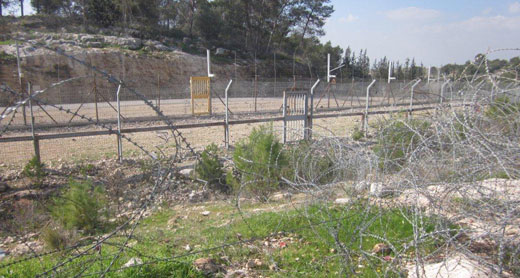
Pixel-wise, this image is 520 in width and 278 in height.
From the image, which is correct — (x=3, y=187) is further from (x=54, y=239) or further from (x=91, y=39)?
(x=91, y=39)

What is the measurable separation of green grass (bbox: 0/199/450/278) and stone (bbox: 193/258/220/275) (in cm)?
7

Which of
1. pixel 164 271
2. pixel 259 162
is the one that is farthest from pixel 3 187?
pixel 164 271

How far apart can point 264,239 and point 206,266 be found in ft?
3.06

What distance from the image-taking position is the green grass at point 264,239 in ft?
11.1

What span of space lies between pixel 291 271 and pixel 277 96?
Result: 77.7ft

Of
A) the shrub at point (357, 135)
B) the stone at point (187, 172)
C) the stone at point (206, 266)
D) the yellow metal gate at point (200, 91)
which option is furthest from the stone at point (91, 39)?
the stone at point (206, 266)

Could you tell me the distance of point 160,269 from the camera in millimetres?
3355

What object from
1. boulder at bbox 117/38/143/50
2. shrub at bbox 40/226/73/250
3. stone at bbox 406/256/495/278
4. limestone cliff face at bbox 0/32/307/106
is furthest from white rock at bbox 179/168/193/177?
boulder at bbox 117/38/143/50

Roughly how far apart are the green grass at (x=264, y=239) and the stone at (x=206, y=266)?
67 millimetres

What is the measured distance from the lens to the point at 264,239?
4.23 meters

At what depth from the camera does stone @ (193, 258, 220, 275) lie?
3.44m

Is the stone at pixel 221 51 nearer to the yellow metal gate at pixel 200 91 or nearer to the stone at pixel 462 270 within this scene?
the yellow metal gate at pixel 200 91

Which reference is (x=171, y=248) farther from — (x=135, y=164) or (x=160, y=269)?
(x=135, y=164)

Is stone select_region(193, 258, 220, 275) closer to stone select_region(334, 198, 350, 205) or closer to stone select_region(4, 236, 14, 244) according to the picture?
stone select_region(334, 198, 350, 205)
